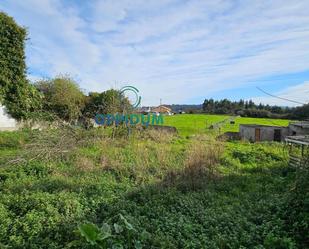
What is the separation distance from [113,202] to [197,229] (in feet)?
5.51

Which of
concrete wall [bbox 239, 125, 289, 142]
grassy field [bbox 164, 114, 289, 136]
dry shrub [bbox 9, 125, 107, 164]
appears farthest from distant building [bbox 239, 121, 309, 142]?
dry shrub [bbox 9, 125, 107, 164]

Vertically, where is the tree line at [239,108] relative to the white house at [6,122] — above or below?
above

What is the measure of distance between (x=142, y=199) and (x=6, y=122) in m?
10.2

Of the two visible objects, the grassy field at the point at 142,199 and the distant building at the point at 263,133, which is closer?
the grassy field at the point at 142,199

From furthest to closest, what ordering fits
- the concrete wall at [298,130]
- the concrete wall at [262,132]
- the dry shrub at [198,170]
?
1. the concrete wall at [262,132]
2. the concrete wall at [298,130]
3. the dry shrub at [198,170]

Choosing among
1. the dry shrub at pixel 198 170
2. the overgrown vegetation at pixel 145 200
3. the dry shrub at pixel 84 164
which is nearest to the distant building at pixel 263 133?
the overgrown vegetation at pixel 145 200

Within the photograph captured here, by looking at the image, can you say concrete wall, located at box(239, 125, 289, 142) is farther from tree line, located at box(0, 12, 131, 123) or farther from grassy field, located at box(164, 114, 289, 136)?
tree line, located at box(0, 12, 131, 123)

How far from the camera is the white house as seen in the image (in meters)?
12.5

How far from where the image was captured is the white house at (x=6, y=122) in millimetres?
12518

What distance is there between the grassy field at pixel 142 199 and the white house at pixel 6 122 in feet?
12.0

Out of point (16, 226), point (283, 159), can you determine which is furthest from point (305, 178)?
point (283, 159)

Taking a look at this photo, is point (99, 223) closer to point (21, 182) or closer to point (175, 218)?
point (175, 218)

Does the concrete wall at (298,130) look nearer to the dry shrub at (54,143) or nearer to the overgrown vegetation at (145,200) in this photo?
the overgrown vegetation at (145,200)

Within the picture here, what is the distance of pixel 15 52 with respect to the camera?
12.6 meters
